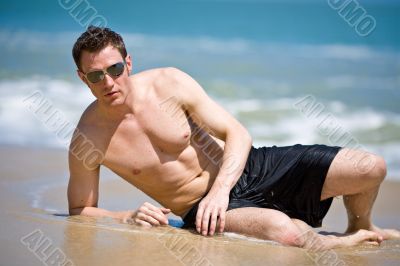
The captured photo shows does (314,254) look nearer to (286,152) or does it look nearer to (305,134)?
(286,152)

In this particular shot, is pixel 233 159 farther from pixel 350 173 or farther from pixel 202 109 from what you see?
pixel 350 173

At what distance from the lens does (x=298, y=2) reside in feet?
88.5

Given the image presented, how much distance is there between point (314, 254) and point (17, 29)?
17.1 metres

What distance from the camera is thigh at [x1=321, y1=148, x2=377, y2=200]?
4145 millimetres

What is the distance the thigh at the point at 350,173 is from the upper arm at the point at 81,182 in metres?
1.49

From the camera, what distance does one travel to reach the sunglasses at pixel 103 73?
157 inches

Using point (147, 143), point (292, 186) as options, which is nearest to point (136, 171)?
point (147, 143)

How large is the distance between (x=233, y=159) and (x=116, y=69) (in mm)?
917

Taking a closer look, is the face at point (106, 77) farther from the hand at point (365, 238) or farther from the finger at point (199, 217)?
the hand at point (365, 238)

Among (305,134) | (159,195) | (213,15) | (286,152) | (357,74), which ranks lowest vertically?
(159,195)

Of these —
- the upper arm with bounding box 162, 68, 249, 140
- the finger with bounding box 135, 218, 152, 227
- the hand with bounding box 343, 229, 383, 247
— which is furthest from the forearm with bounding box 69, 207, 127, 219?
the hand with bounding box 343, 229, 383, 247

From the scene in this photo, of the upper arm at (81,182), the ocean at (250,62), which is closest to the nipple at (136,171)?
the upper arm at (81,182)

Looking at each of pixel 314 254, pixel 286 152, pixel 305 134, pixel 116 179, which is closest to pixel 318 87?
pixel 305 134

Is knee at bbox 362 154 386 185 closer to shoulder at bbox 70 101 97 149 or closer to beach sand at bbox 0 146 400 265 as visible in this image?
beach sand at bbox 0 146 400 265
